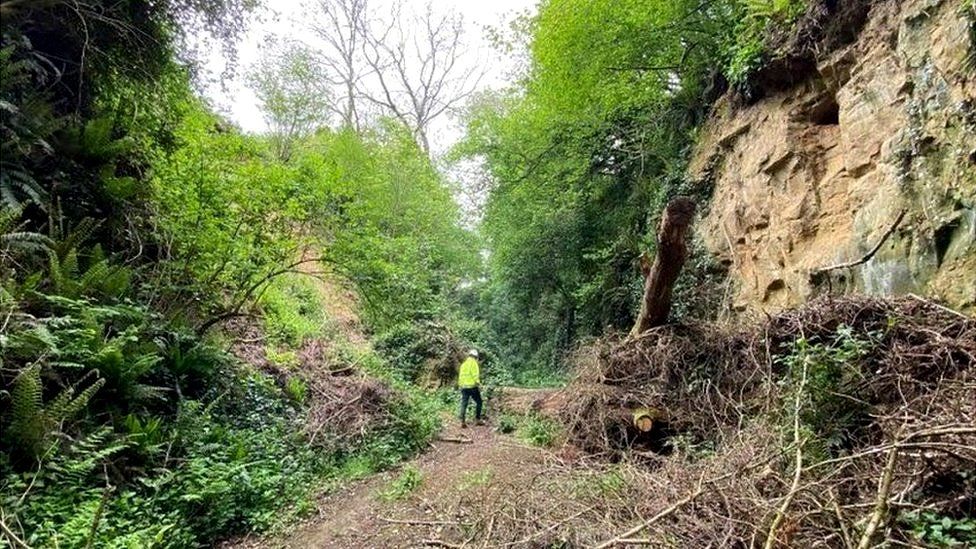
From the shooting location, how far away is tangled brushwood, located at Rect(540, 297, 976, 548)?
2859 millimetres

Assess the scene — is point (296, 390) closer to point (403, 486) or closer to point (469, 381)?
point (403, 486)

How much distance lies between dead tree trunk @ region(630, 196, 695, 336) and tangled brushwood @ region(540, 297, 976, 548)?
0.31 meters

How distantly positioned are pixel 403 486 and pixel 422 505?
27.5 inches

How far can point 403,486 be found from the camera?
18.3 ft


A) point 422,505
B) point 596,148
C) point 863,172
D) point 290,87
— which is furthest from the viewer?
point 290,87

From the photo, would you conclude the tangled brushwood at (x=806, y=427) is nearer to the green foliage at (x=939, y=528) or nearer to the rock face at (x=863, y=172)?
the green foliage at (x=939, y=528)

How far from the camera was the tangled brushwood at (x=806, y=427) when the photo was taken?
286 cm

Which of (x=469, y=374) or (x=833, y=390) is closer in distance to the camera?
(x=833, y=390)

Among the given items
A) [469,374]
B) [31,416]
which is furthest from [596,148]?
[31,416]

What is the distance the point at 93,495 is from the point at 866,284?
7.57 meters

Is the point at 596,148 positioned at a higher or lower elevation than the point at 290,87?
lower

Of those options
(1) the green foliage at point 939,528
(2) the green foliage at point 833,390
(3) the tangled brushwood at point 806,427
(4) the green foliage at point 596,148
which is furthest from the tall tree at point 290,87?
(1) the green foliage at point 939,528

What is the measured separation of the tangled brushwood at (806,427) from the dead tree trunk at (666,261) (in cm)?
31

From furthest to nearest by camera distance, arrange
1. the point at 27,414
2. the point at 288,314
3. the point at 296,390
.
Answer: the point at 288,314 → the point at 296,390 → the point at 27,414
